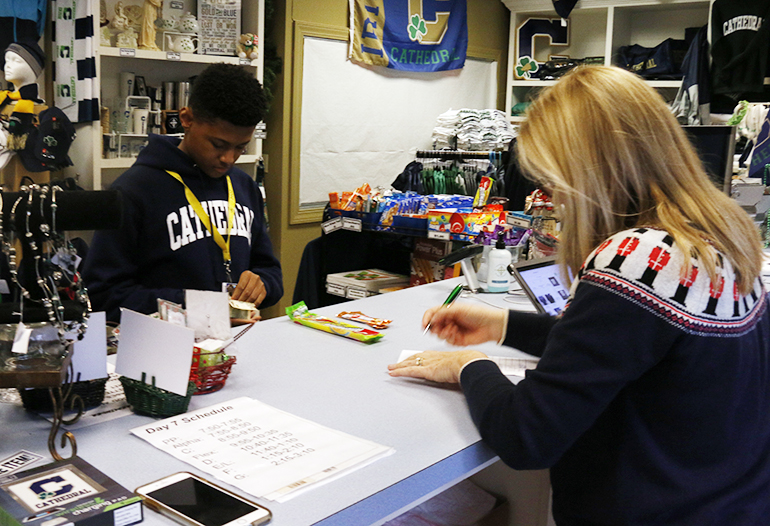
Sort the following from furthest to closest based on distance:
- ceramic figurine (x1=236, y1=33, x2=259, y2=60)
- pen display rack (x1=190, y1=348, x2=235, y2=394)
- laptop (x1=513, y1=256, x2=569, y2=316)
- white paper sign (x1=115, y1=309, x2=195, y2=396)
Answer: ceramic figurine (x1=236, y1=33, x2=259, y2=60) < laptop (x1=513, y1=256, x2=569, y2=316) < pen display rack (x1=190, y1=348, x2=235, y2=394) < white paper sign (x1=115, y1=309, x2=195, y2=396)

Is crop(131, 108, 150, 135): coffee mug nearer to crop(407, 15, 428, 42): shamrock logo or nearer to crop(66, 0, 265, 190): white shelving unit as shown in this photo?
crop(66, 0, 265, 190): white shelving unit

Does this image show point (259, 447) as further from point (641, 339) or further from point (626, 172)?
point (626, 172)

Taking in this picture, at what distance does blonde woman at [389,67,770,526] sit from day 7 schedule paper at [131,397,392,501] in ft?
0.90

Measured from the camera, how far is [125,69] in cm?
395

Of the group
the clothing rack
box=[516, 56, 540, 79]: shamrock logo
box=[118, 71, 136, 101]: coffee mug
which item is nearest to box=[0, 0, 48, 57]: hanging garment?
box=[118, 71, 136, 101]: coffee mug

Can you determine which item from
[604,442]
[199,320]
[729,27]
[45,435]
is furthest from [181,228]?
[729,27]

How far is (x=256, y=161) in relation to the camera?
14.5ft

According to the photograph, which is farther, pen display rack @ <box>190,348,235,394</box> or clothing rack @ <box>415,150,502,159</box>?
clothing rack @ <box>415,150,502,159</box>

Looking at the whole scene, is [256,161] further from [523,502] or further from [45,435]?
[45,435]

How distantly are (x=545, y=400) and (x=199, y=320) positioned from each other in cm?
74

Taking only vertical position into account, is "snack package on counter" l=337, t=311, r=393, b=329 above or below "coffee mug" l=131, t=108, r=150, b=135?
below

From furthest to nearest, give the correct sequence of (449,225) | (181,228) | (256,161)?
(256,161) → (449,225) → (181,228)

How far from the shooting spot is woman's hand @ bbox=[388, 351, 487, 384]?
1.48 m

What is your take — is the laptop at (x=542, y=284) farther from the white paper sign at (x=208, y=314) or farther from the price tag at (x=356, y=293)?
the price tag at (x=356, y=293)
